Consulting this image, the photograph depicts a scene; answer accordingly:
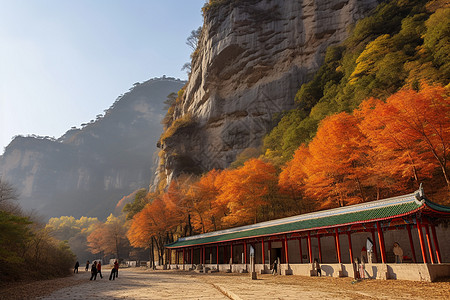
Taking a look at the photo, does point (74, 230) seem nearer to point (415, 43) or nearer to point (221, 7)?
point (221, 7)

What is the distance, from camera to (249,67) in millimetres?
62906

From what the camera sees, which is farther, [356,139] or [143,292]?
[356,139]

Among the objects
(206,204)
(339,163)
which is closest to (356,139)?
(339,163)

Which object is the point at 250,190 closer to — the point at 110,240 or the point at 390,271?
the point at 390,271

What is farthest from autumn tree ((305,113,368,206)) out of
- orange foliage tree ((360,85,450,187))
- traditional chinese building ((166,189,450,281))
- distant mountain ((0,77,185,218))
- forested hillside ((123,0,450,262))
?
distant mountain ((0,77,185,218))

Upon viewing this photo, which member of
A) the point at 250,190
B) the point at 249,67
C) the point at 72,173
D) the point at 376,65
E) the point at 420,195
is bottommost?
the point at 420,195

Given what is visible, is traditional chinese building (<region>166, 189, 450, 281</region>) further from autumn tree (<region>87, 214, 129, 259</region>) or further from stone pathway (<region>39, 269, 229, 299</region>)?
autumn tree (<region>87, 214, 129, 259</region>)

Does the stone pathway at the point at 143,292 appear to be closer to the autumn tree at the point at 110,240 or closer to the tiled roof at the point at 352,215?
the tiled roof at the point at 352,215

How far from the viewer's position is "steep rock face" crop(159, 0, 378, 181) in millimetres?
58281

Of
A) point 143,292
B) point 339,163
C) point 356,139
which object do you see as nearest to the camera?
point 143,292

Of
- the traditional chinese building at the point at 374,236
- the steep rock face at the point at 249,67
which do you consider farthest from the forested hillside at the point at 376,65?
the traditional chinese building at the point at 374,236

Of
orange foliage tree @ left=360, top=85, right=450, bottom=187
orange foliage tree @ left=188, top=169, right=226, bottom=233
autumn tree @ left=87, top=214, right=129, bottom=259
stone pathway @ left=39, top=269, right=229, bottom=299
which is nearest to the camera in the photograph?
stone pathway @ left=39, top=269, right=229, bottom=299

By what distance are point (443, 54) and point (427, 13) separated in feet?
51.2

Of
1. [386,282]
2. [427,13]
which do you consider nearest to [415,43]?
[427,13]
